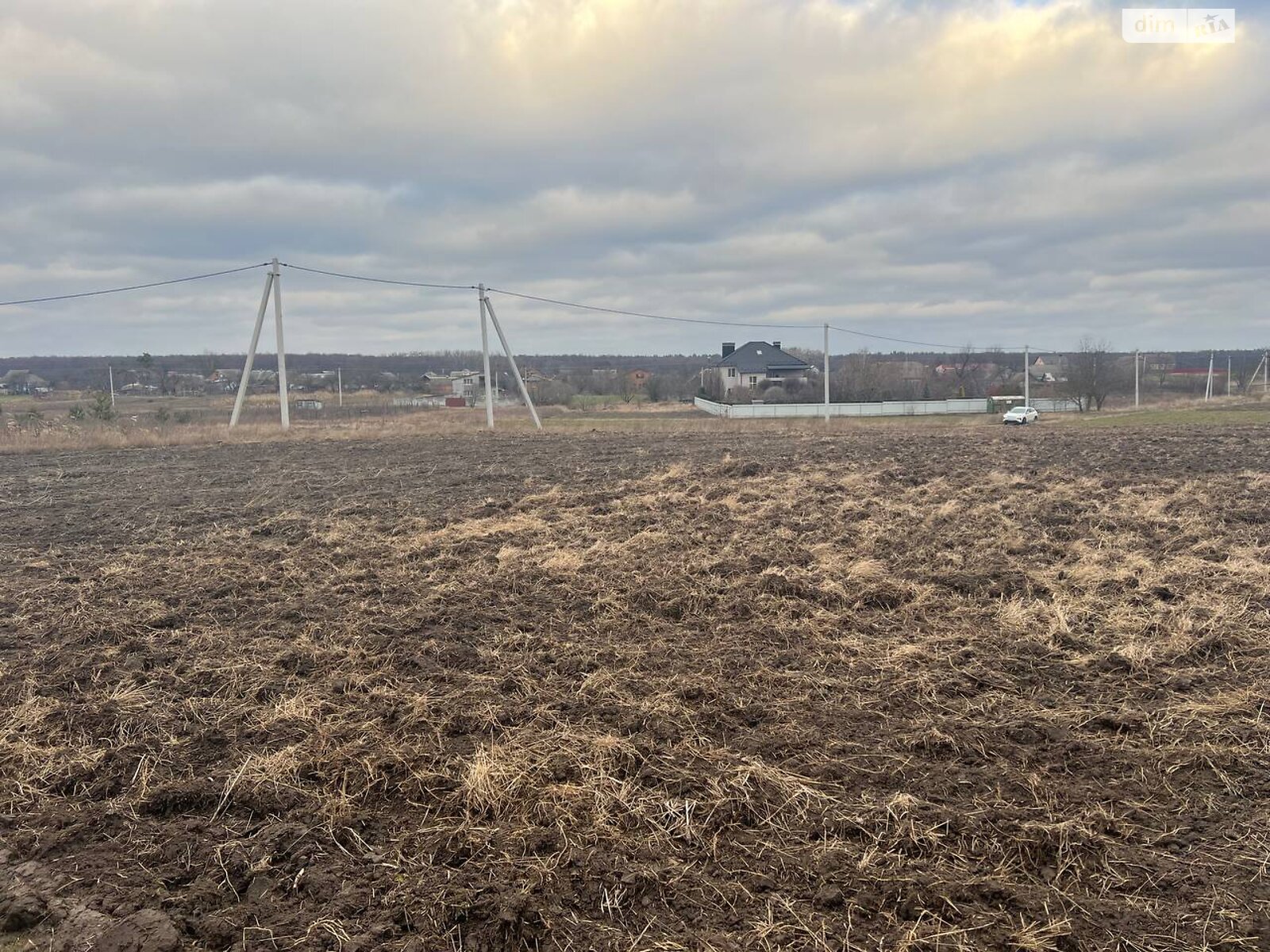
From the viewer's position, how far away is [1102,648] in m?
4.93

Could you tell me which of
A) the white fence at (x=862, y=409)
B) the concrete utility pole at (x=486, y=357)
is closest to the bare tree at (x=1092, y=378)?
the white fence at (x=862, y=409)

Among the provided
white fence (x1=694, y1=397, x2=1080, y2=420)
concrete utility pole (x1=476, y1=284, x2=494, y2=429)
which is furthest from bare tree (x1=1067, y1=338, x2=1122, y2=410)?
concrete utility pole (x1=476, y1=284, x2=494, y2=429)

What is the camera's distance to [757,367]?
73.1 meters

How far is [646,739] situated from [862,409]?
5676 cm

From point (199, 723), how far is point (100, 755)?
1.53ft

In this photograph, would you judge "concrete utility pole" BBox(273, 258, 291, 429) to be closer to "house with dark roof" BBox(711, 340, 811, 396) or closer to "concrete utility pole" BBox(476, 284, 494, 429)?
"concrete utility pole" BBox(476, 284, 494, 429)

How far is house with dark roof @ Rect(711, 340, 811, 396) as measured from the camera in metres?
71.2

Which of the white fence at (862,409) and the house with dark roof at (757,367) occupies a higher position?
the house with dark roof at (757,367)

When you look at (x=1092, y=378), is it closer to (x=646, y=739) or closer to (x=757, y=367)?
(x=757, y=367)

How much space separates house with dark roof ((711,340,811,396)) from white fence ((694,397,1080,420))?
26.2 feet

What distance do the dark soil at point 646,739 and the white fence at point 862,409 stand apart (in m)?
44.0

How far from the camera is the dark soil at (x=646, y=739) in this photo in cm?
265

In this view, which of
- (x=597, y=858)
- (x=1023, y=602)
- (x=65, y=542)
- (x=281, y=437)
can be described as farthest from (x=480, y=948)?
(x=281, y=437)

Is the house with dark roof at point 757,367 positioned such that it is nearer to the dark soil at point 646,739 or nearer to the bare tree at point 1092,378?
the bare tree at point 1092,378
